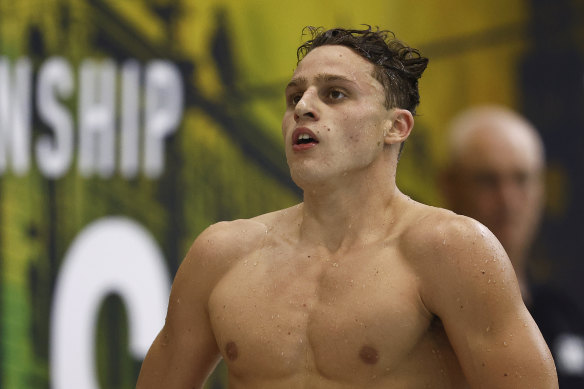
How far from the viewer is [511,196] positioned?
310 cm

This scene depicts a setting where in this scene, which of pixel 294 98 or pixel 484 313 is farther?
pixel 294 98

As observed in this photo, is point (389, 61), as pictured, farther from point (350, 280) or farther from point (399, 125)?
point (350, 280)

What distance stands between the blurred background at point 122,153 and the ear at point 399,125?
1.55 metres

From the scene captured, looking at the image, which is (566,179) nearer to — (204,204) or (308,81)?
(204,204)

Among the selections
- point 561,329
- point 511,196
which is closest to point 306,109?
point 511,196

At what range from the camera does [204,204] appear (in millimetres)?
3311

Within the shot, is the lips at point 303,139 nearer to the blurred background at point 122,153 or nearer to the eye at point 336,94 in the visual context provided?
the eye at point 336,94

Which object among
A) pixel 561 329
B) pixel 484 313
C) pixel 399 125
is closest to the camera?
pixel 484 313

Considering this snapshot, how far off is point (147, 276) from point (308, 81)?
63.0 inches

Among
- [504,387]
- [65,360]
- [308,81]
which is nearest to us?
[504,387]

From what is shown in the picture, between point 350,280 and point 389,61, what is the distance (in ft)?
1.34

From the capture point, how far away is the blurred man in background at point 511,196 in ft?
9.98

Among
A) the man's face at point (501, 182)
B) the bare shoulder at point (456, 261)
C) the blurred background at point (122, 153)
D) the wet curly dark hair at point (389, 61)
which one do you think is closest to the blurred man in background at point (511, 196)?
the man's face at point (501, 182)

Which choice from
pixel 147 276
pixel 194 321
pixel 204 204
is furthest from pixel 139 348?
pixel 194 321
